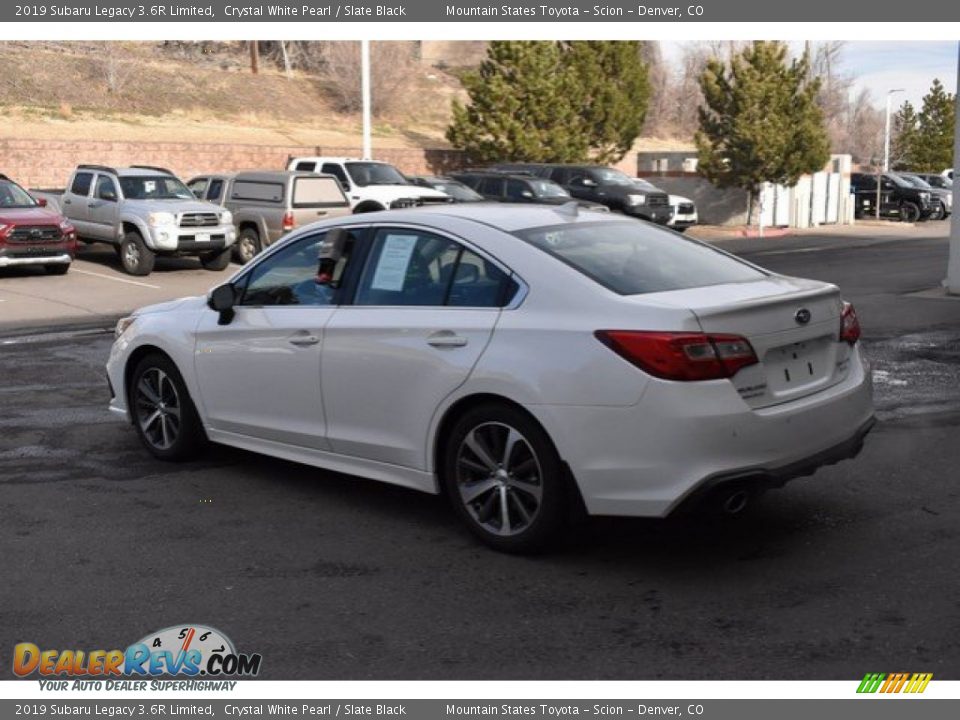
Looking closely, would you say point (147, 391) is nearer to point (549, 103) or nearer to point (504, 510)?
point (504, 510)

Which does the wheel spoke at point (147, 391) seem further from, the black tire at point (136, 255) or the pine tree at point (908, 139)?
the pine tree at point (908, 139)

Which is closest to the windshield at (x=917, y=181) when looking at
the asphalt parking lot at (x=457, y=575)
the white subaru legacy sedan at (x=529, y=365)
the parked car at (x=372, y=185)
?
the parked car at (x=372, y=185)

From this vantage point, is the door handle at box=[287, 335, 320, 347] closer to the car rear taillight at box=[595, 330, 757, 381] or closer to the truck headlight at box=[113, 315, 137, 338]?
the truck headlight at box=[113, 315, 137, 338]

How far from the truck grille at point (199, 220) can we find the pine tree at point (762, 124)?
1787cm

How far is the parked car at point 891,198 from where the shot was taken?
42656 millimetres

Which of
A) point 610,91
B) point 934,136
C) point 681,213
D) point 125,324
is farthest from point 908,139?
point 125,324

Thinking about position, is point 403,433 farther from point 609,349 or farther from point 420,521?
point 609,349

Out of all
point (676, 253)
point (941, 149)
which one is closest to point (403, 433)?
point (676, 253)

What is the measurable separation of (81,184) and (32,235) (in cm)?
310

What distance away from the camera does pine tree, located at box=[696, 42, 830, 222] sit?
114 feet

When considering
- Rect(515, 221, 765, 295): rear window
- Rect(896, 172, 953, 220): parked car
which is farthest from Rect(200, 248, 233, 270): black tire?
Rect(896, 172, 953, 220): parked car

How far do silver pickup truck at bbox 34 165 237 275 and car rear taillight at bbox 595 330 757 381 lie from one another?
17.3 meters

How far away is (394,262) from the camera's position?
6.34 meters
